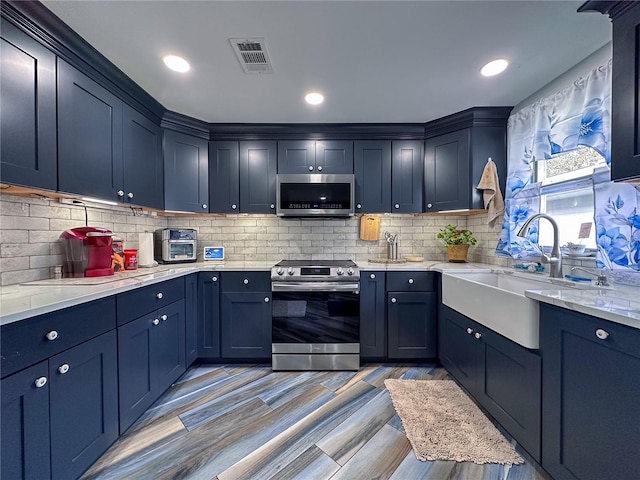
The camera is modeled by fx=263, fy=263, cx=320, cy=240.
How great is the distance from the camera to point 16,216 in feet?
4.83

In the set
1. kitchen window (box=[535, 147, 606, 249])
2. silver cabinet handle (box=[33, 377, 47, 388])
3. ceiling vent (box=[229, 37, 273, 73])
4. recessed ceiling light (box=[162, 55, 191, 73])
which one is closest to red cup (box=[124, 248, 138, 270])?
silver cabinet handle (box=[33, 377, 47, 388])

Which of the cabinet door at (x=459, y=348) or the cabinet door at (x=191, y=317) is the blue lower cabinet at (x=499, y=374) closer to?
the cabinet door at (x=459, y=348)

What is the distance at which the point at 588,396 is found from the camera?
3.42ft

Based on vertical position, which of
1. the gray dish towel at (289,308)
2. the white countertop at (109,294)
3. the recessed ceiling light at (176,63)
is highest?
the recessed ceiling light at (176,63)

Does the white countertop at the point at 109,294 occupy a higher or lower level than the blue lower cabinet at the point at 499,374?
higher

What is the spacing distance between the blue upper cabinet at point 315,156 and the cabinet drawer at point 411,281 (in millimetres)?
1148

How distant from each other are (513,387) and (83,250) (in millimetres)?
2683

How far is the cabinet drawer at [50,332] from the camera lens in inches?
36.5

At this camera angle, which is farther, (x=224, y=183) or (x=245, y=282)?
(x=224, y=183)

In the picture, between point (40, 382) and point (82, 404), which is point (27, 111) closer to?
point (40, 382)

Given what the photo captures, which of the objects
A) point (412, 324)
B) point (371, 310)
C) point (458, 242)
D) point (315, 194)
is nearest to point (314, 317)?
point (371, 310)

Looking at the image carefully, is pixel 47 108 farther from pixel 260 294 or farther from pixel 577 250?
pixel 577 250

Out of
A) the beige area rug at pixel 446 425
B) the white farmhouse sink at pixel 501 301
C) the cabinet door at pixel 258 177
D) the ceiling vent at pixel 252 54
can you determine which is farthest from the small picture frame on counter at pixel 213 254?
the white farmhouse sink at pixel 501 301

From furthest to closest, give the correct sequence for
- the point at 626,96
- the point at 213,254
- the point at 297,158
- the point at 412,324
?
the point at 213,254, the point at 297,158, the point at 412,324, the point at 626,96
